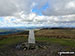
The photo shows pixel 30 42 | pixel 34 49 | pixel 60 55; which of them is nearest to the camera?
pixel 60 55

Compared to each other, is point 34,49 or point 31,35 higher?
point 31,35

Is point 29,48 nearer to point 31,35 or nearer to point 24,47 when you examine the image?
point 24,47

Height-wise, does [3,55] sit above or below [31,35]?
below

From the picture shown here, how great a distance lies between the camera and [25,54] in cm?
2164

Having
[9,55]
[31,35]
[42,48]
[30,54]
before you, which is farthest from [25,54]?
[31,35]

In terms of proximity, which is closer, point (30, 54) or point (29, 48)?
point (30, 54)

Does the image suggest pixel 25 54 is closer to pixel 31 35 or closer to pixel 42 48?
pixel 42 48

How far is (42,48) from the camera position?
25562 mm

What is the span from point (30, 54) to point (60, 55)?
5.63 metres

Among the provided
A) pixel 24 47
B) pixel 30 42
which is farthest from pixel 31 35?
pixel 24 47

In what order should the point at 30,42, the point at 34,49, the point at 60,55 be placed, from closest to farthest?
1. the point at 60,55
2. the point at 34,49
3. the point at 30,42

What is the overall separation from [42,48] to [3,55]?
879 centimetres

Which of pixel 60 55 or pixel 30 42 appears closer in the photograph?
pixel 60 55

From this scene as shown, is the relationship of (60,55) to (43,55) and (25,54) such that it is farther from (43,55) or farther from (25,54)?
(25,54)
